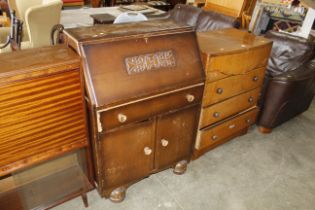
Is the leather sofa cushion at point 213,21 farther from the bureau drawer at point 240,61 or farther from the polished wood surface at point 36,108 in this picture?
the polished wood surface at point 36,108

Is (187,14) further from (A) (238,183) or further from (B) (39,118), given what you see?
(B) (39,118)

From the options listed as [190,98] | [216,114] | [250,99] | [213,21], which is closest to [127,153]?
[190,98]

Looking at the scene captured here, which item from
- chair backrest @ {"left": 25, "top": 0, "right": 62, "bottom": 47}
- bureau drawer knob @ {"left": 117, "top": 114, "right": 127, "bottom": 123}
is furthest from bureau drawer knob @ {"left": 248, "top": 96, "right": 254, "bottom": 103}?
chair backrest @ {"left": 25, "top": 0, "right": 62, "bottom": 47}

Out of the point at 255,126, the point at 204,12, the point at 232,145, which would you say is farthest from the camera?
the point at 204,12

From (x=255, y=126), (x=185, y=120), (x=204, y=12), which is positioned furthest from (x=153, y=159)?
(x=204, y=12)

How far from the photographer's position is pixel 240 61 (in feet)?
6.03

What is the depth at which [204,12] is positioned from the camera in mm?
3344

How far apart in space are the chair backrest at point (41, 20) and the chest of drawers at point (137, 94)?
5.15 feet

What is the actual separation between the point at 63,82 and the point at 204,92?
95 centimetres

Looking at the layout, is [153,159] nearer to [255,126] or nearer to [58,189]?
[58,189]

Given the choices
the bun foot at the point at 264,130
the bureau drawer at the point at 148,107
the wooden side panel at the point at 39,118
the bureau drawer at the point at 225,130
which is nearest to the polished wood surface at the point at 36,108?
the wooden side panel at the point at 39,118

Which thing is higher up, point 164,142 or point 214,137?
point 164,142

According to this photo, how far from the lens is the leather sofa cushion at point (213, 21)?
116 inches

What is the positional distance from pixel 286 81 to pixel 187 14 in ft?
6.03
